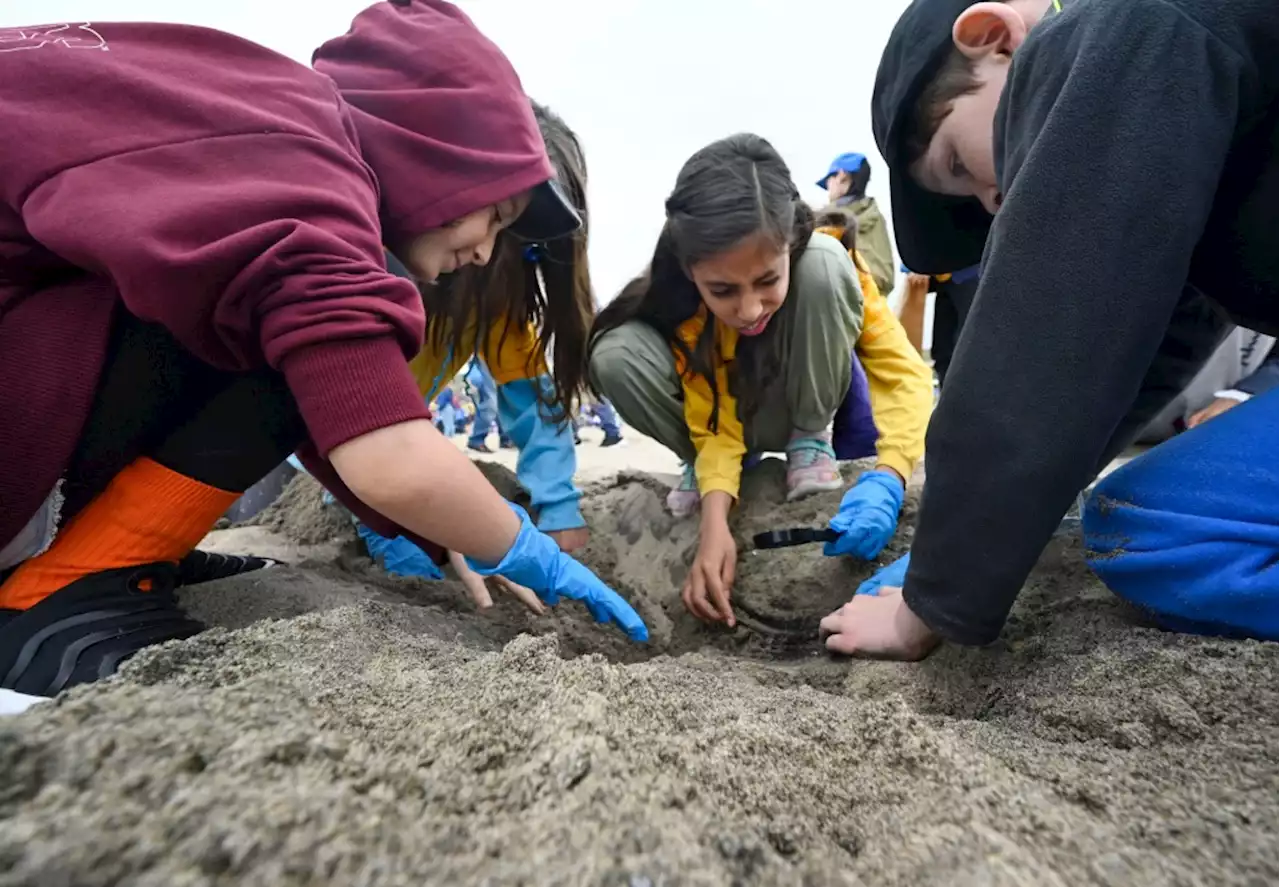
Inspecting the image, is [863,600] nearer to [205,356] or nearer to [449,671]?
[449,671]

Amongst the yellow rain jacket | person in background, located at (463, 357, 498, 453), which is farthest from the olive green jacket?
person in background, located at (463, 357, 498, 453)

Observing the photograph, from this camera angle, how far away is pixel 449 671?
54 centimetres

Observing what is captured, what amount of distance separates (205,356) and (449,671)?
0.39 metres

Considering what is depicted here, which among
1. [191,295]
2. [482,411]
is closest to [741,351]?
[191,295]

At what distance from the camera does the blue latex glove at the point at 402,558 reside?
1.27 meters

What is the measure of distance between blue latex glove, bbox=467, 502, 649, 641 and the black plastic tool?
0.30 metres

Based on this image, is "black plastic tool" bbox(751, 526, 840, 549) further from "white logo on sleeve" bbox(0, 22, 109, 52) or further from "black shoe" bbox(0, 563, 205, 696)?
"white logo on sleeve" bbox(0, 22, 109, 52)

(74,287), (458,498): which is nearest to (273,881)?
(458,498)

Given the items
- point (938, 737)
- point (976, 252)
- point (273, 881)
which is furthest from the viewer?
point (976, 252)

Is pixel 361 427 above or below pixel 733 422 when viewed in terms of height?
above

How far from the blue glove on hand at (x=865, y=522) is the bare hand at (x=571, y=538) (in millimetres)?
503

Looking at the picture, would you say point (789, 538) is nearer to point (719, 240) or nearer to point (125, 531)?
point (719, 240)

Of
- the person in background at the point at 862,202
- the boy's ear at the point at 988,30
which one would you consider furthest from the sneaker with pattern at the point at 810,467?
the person in background at the point at 862,202

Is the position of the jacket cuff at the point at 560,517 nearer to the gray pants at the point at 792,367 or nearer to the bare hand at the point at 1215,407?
the gray pants at the point at 792,367
